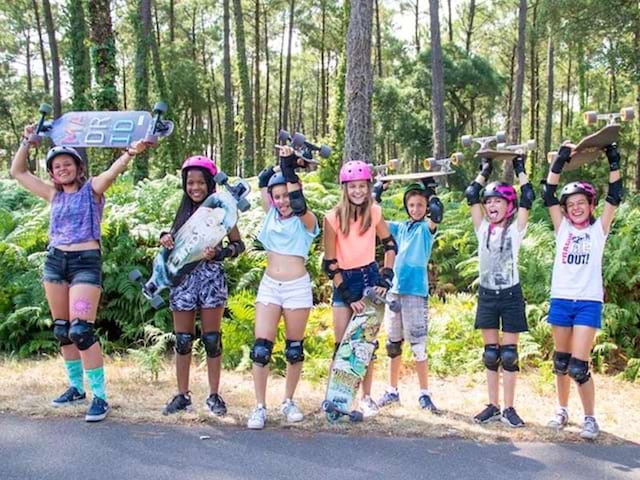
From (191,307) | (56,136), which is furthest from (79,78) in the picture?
(191,307)

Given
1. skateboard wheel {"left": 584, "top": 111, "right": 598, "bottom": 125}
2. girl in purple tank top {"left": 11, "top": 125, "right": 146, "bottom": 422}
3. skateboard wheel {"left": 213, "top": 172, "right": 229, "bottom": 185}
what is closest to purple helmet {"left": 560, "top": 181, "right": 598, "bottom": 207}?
skateboard wheel {"left": 584, "top": 111, "right": 598, "bottom": 125}

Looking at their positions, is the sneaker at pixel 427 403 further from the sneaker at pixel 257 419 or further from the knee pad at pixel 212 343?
the knee pad at pixel 212 343

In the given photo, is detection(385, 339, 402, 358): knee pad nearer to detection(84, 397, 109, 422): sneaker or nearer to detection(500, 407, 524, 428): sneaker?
detection(500, 407, 524, 428): sneaker

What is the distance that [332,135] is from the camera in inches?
634

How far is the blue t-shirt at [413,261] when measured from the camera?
5055 mm

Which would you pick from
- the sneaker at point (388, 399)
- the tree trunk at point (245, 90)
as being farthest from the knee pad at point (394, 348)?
the tree trunk at point (245, 90)

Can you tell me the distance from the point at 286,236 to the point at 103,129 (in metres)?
1.74

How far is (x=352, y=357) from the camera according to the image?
14.9ft

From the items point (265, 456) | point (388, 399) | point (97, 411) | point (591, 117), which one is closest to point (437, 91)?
point (591, 117)

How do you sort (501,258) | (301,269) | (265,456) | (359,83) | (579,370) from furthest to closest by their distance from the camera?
(359,83) → (501,258) → (301,269) → (579,370) → (265,456)

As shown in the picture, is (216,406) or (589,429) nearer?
(589,429)

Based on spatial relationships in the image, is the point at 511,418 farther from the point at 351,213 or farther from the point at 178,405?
the point at 178,405

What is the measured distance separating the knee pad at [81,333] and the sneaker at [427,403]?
2.74 m

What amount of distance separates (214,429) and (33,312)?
3.74 meters
